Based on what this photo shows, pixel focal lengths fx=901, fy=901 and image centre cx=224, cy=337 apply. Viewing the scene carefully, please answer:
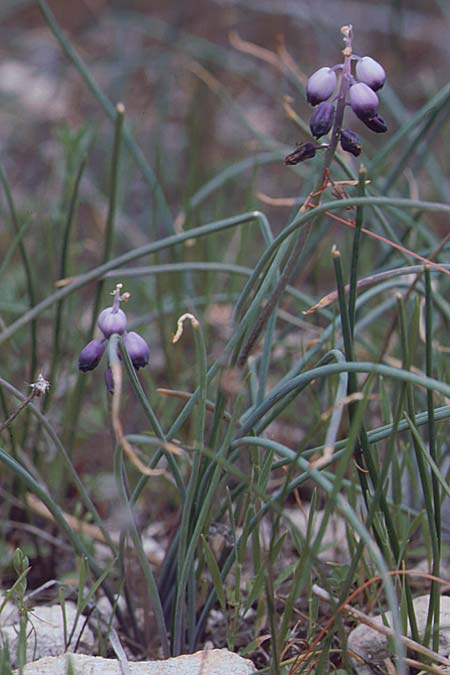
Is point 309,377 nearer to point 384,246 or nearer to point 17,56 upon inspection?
point 384,246

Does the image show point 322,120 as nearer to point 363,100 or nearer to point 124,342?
point 363,100

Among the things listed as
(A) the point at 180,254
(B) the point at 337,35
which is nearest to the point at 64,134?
(A) the point at 180,254

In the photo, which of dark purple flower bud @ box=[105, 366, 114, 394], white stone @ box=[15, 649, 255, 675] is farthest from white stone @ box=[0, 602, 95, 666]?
dark purple flower bud @ box=[105, 366, 114, 394]

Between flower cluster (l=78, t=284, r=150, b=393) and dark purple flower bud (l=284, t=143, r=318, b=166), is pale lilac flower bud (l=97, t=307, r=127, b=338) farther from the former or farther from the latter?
dark purple flower bud (l=284, t=143, r=318, b=166)

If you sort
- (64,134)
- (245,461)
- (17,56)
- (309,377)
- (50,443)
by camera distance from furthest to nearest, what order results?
(17,56), (64,134), (50,443), (245,461), (309,377)

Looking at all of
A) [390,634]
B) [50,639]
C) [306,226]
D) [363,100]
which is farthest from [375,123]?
[50,639]

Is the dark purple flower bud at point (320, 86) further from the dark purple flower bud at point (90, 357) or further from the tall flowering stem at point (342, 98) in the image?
the dark purple flower bud at point (90, 357)

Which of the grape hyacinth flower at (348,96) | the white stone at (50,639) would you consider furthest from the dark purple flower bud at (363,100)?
the white stone at (50,639)
